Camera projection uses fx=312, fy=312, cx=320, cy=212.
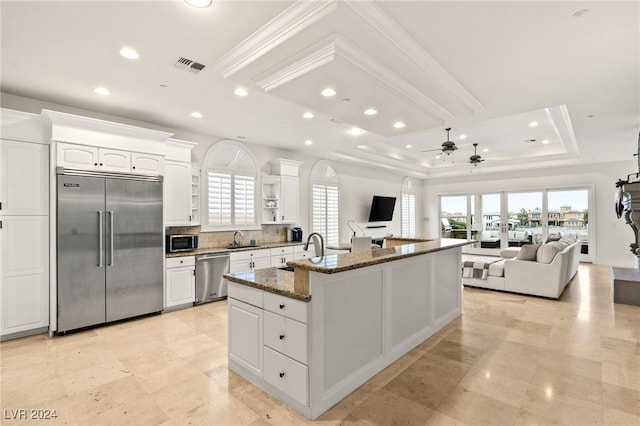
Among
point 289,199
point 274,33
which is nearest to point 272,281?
point 274,33

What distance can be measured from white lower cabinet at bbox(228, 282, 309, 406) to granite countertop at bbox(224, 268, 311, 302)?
0.05 metres

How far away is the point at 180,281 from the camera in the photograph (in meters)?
4.72

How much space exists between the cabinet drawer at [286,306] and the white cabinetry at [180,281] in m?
2.78

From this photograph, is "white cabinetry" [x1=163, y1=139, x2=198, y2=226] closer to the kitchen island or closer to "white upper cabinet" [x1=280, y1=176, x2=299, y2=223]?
"white upper cabinet" [x1=280, y1=176, x2=299, y2=223]

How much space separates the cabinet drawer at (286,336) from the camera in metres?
2.21

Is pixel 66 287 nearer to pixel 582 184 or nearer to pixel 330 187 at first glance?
pixel 330 187

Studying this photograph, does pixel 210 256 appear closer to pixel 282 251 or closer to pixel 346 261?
pixel 282 251

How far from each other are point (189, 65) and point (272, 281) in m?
2.24

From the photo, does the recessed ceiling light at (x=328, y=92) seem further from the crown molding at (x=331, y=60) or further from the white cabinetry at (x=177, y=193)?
the white cabinetry at (x=177, y=193)

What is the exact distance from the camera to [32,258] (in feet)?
12.1

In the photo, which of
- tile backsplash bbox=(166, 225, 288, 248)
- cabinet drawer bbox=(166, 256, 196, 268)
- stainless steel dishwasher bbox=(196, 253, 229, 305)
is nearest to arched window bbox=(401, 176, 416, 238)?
tile backsplash bbox=(166, 225, 288, 248)

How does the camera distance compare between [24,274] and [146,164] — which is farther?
[146,164]

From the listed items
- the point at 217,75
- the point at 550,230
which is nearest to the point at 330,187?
the point at 217,75

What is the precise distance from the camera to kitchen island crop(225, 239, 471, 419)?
220 centimetres
